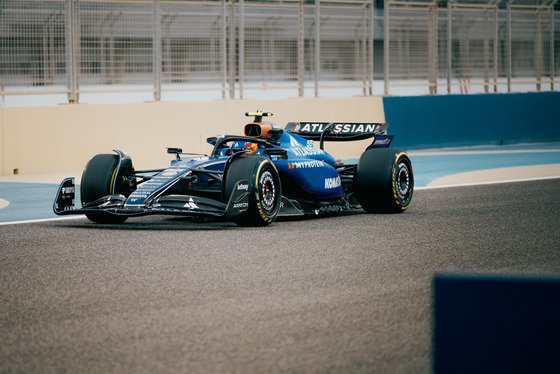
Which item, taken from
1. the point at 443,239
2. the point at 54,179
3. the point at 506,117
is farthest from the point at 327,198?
the point at 506,117

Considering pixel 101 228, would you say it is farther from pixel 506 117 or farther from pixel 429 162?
pixel 506 117

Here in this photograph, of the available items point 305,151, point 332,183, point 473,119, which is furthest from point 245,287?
point 473,119

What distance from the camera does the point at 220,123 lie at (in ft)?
51.0

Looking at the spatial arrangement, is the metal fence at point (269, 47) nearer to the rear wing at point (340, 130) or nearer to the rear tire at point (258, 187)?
the rear wing at point (340, 130)

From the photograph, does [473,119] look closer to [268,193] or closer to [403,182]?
[403,182]

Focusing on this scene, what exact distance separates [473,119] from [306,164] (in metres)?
10.2

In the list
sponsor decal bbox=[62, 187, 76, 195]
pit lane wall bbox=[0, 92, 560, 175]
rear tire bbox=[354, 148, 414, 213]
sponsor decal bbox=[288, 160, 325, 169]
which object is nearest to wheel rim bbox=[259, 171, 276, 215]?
sponsor decal bbox=[288, 160, 325, 169]

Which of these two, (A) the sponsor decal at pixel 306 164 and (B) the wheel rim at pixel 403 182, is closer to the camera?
(A) the sponsor decal at pixel 306 164

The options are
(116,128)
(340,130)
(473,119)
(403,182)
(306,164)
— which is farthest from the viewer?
(473,119)

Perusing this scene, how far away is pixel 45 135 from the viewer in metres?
13.8

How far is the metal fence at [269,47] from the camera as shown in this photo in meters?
14.0

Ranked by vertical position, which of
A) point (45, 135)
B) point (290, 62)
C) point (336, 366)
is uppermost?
point (290, 62)

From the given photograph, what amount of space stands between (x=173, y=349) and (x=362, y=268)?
7.75 feet

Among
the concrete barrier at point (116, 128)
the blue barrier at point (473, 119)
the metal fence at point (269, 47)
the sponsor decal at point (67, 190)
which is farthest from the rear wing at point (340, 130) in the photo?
the blue barrier at point (473, 119)
